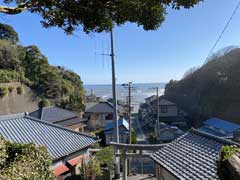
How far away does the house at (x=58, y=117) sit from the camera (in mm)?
21000

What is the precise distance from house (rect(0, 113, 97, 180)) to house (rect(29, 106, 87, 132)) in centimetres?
996

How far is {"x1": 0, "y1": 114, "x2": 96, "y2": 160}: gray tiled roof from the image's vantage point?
9.42 m

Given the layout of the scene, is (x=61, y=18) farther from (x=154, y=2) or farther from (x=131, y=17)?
(x=154, y=2)

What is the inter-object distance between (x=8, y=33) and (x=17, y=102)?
11.7 meters

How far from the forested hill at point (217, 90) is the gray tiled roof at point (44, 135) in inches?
985

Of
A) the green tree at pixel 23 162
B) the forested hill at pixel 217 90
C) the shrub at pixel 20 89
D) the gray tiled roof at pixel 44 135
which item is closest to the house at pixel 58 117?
the shrub at pixel 20 89

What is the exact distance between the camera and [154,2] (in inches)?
175

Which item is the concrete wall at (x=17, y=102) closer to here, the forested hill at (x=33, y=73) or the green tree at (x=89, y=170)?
the forested hill at (x=33, y=73)

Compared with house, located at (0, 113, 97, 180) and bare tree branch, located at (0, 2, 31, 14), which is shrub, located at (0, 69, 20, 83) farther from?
bare tree branch, located at (0, 2, 31, 14)

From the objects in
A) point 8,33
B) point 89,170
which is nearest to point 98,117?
point 8,33

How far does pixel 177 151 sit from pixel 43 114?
1497 centimetres

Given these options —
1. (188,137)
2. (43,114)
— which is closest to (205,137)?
(188,137)

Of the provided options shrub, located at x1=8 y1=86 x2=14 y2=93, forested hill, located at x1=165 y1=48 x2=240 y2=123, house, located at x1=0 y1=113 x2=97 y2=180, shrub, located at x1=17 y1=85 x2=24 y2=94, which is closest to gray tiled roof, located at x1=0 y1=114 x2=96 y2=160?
house, located at x1=0 y1=113 x2=97 y2=180

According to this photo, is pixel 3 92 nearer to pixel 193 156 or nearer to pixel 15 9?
pixel 193 156
